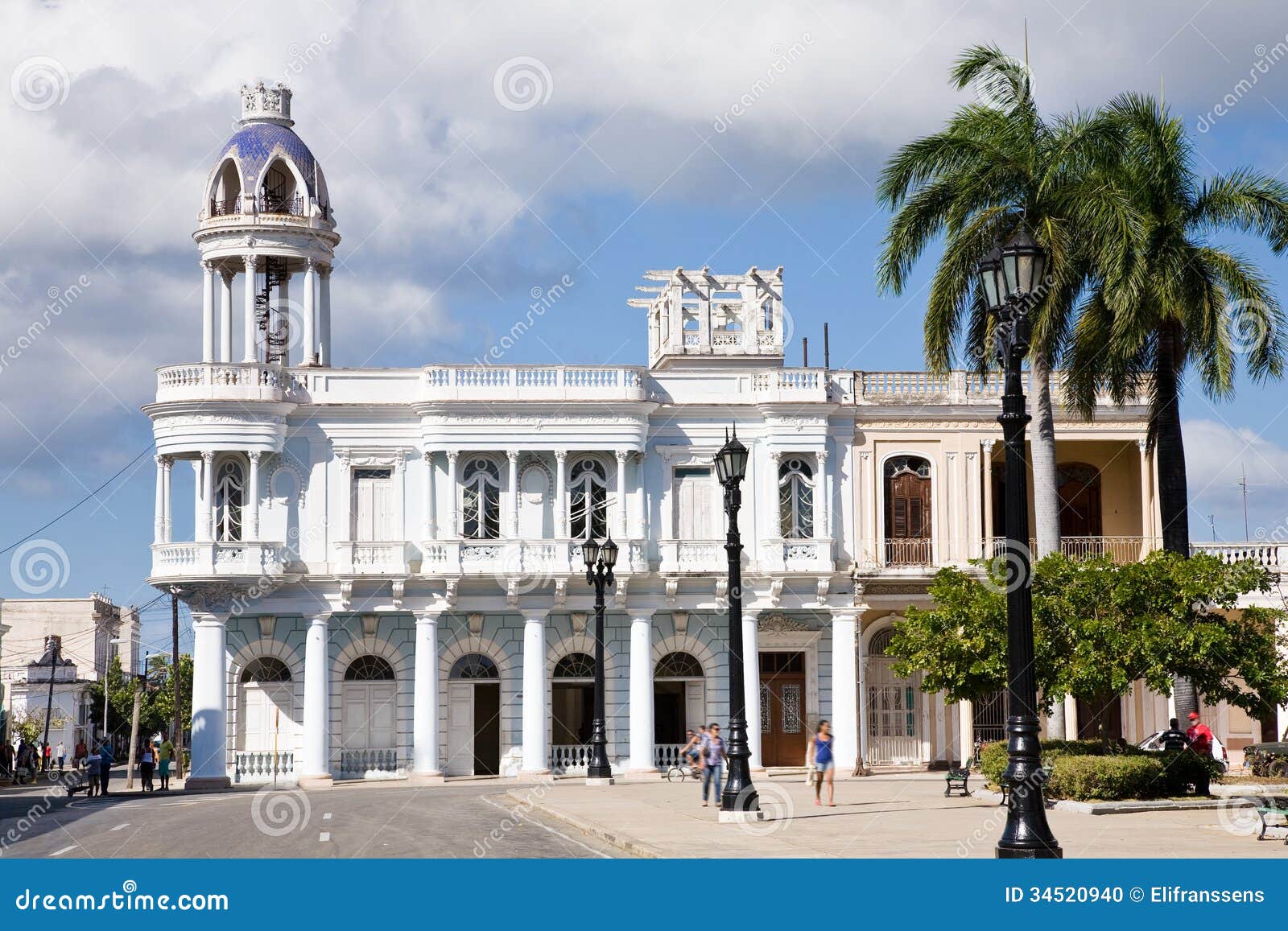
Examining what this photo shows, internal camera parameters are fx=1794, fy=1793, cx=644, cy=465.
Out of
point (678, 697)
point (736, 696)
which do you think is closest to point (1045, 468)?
point (736, 696)

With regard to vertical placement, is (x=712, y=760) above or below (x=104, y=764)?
above

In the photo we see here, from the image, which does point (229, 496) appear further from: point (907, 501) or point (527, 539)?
point (907, 501)

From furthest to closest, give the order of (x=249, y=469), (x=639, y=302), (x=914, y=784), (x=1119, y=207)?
(x=639, y=302)
(x=249, y=469)
(x=914, y=784)
(x=1119, y=207)

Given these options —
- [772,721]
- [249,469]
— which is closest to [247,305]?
[249,469]

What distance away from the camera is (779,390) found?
1789 inches

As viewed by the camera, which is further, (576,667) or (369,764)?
(576,667)

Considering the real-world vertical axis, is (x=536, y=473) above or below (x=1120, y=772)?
above

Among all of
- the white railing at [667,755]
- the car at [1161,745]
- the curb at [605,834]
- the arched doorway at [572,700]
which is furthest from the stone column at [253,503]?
the car at [1161,745]

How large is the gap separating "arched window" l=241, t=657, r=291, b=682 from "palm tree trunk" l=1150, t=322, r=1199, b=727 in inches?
869

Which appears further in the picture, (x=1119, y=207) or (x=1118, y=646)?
(x=1119, y=207)

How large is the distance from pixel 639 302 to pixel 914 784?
22271 mm

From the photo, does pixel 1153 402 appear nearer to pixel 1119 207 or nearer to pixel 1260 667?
pixel 1119 207

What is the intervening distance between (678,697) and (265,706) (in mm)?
10370

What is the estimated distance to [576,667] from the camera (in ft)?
150
